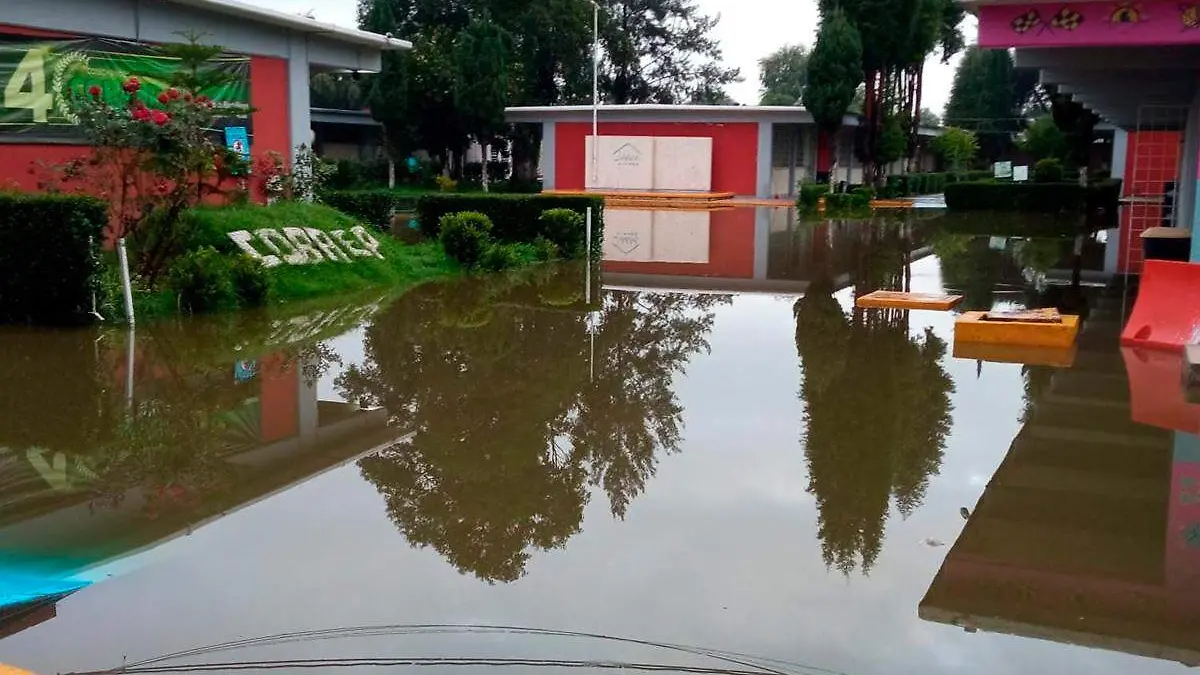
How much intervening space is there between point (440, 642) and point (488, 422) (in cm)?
360

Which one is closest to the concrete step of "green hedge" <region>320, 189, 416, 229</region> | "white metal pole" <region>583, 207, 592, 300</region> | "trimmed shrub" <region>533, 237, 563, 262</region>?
"white metal pole" <region>583, 207, 592, 300</region>

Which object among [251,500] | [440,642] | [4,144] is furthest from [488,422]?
[4,144]

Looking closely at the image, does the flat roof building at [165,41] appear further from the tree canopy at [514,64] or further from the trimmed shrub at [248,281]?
the tree canopy at [514,64]

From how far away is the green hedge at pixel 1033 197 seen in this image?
33438 millimetres

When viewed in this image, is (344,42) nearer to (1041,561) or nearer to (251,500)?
(251,500)

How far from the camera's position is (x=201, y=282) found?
12.8 meters

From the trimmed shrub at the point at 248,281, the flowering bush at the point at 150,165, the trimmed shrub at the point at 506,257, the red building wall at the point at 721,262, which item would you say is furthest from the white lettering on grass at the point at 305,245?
the red building wall at the point at 721,262

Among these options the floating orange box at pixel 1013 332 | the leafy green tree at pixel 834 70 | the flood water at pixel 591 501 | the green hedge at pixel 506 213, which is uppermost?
the leafy green tree at pixel 834 70

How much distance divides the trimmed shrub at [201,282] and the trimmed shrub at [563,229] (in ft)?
23.0

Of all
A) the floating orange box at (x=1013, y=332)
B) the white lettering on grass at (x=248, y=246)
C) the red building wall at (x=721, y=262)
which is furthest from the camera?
the red building wall at (x=721, y=262)

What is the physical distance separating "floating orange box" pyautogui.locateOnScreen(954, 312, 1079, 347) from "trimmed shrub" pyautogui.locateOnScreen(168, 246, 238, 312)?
7864 millimetres

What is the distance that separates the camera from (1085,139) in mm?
37219

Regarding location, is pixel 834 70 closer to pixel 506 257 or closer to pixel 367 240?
pixel 506 257

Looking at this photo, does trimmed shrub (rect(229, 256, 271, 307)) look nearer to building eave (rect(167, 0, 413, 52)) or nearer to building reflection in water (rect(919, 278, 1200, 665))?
building eave (rect(167, 0, 413, 52))
